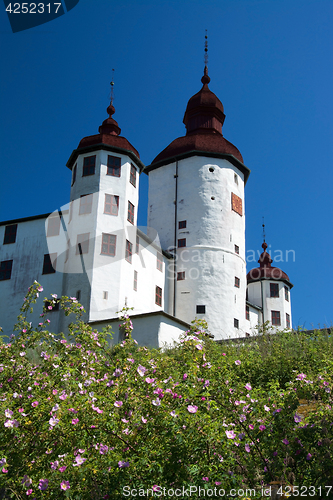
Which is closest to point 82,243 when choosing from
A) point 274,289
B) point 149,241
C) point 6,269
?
A: point 6,269

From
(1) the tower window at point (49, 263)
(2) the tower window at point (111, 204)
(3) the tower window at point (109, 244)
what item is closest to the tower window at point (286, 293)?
(2) the tower window at point (111, 204)

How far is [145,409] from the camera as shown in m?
4.75

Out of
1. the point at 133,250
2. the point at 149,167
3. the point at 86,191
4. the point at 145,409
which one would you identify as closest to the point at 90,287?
the point at 133,250

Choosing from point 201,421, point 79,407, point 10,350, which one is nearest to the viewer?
point 201,421

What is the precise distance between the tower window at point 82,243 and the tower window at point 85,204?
1.37 metres

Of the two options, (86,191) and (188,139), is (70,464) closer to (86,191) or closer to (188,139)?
(86,191)

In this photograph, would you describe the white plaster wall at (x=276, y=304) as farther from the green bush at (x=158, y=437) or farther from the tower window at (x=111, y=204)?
the green bush at (x=158, y=437)

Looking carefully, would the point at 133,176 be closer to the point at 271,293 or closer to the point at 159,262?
the point at 159,262

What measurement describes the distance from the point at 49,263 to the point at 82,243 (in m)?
2.08

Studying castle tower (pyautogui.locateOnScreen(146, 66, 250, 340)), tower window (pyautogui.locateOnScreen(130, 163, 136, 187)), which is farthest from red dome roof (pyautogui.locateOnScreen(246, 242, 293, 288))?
tower window (pyautogui.locateOnScreen(130, 163, 136, 187))

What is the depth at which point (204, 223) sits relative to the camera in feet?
107

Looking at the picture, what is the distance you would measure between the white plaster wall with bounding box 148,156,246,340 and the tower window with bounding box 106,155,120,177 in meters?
7.80

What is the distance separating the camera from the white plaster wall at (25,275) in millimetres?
24312

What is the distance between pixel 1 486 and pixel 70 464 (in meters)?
0.70
